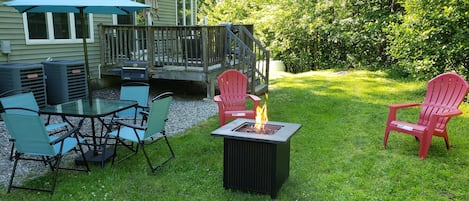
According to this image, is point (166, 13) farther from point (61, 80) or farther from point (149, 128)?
point (149, 128)

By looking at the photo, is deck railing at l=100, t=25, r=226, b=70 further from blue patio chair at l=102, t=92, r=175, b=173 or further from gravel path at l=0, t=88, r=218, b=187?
blue patio chair at l=102, t=92, r=175, b=173

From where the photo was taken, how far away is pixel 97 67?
825 cm

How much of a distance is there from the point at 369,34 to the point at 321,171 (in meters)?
9.30

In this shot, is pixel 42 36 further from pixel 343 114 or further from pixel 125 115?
pixel 343 114

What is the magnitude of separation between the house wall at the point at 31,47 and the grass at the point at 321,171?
3721 mm

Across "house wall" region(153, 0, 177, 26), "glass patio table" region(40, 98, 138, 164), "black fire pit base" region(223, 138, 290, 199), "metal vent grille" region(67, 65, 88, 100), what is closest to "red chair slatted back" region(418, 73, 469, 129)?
"black fire pit base" region(223, 138, 290, 199)

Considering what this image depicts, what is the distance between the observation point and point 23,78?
235 inches

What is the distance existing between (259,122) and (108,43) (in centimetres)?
561

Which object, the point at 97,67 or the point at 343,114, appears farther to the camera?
the point at 97,67

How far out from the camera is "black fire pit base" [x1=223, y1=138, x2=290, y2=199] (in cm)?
312

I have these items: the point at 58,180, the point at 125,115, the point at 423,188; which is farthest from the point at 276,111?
the point at 58,180

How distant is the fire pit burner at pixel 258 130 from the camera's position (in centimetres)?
332

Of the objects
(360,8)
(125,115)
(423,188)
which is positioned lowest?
(423,188)

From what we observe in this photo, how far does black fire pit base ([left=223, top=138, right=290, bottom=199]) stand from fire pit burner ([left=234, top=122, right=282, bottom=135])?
0.19 metres
